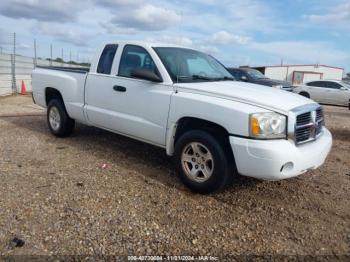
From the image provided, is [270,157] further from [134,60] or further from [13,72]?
[13,72]

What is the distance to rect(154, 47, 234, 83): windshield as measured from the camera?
187 inches

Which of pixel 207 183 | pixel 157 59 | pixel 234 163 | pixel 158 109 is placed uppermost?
pixel 157 59

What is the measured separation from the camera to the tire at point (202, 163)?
397 centimetres

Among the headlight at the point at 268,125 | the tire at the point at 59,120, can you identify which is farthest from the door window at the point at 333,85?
the headlight at the point at 268,125

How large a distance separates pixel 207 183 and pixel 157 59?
1857 millimetres

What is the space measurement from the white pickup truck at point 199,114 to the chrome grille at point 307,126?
0.01m

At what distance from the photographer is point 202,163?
13.8ft

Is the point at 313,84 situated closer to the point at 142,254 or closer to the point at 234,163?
the point at 234,163

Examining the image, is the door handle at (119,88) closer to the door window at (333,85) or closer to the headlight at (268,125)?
the headlight at (268,125)

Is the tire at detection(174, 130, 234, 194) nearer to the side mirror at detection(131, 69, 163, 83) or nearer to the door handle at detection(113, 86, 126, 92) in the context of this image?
the side mirror at detection(131, 69, 163, 83)

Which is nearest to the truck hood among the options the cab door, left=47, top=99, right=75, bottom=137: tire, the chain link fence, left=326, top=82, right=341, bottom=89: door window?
the cab door

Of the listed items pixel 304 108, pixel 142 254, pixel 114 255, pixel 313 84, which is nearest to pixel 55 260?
pixel 114 255

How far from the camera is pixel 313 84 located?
64.1ft

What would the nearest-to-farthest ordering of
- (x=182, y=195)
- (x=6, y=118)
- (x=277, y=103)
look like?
(x=277, y=103) < (x=182, y=195) < (x=6, y=118)
